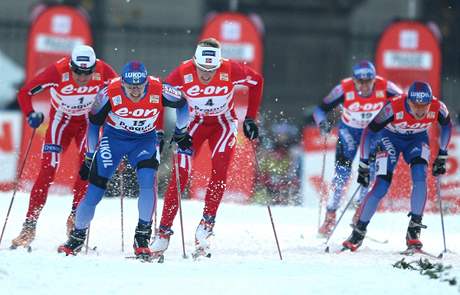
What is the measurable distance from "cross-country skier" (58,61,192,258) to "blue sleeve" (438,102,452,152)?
283cm

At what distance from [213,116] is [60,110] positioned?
1.53 meters

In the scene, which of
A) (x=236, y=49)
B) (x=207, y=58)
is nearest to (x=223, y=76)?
(x=207, y=58)

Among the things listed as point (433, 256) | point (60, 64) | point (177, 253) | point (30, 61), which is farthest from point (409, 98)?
point (30, 61)

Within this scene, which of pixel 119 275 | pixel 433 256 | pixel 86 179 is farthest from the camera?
pixel 433 256

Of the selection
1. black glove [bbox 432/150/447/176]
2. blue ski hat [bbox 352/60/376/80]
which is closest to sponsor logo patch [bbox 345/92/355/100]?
blue ski hat [bbox 352/60/376/80]

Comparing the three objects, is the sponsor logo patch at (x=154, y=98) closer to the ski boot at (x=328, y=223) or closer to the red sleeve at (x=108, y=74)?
the red sleeve at (x=108, y=74)

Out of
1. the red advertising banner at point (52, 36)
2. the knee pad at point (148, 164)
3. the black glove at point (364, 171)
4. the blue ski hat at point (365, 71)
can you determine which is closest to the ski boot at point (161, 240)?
the knee pad at point (148, 164)

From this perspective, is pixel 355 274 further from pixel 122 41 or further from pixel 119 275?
pixel 122 41

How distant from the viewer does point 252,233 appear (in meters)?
12.3

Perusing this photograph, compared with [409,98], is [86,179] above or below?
below

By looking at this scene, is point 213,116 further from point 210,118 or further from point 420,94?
point 420,94

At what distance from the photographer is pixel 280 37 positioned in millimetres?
21234

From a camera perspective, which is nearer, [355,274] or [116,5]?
[355,274]

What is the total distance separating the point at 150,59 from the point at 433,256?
9.43 metres
